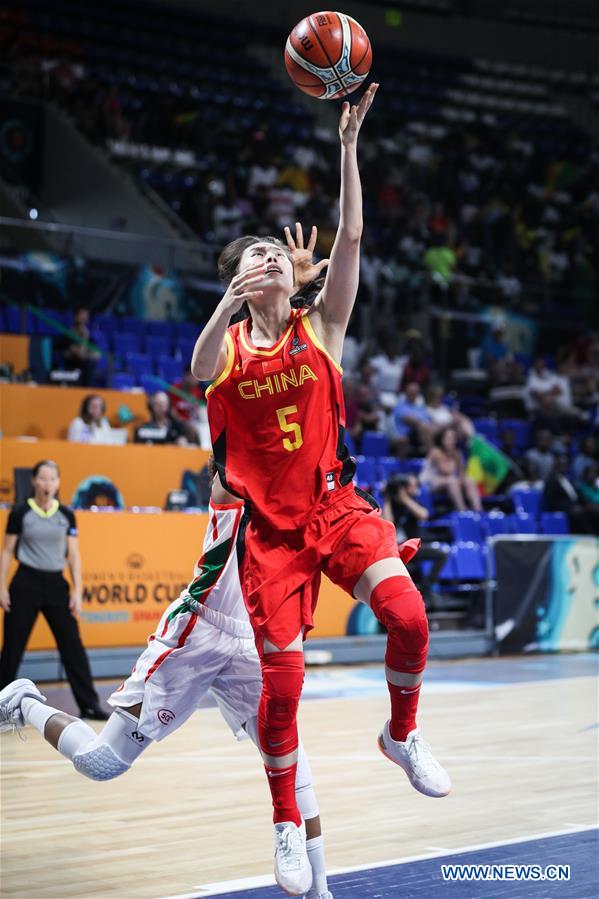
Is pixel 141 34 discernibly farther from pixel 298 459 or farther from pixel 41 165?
pixel 298 459

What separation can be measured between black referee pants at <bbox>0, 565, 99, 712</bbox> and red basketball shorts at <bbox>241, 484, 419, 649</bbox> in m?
5.00

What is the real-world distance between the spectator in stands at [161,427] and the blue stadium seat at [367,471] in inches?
83.1

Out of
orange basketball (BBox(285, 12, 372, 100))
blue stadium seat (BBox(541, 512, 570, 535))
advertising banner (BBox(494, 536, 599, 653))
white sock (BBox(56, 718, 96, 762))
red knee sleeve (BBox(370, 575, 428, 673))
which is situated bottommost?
advertising banner (BBox(494, 536, 599, 653))

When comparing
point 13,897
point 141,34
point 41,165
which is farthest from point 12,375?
point 141,34

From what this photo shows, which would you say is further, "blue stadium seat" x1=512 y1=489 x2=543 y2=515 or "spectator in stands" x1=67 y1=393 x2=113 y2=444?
"blue stadium seat" x1=512 y1=489 x2=543 y2=515

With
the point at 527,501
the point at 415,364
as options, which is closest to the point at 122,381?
the point at 415,364

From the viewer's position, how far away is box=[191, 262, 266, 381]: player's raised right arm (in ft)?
13.1

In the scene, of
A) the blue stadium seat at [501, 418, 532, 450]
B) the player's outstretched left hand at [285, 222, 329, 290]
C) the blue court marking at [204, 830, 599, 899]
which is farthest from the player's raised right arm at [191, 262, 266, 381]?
the blue stadium seat at [501, 418, 532, 450]

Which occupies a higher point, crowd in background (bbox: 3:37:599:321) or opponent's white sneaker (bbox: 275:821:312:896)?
crowd in background (bbox: 3:37:599:321)

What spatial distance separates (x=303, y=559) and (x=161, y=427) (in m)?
8.69

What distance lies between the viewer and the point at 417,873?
197 inches

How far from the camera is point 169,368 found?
1482 cm

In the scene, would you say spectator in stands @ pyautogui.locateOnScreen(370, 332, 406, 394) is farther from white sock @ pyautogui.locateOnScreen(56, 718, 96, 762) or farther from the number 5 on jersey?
the number 5 on jersey

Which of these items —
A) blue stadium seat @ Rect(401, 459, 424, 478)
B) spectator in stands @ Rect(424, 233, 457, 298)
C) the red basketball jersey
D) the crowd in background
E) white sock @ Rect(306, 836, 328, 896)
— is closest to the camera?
the red basketball jersey
